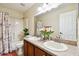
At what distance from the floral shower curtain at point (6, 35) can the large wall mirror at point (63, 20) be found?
1.28ft

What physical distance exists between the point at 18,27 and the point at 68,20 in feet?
2.35

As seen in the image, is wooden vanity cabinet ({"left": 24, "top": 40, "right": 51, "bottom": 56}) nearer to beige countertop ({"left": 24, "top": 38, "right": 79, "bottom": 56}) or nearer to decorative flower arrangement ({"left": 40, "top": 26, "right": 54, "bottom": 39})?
beige countertop ({"left": 24, "top": 38, "right": 79, "bottom": 56})

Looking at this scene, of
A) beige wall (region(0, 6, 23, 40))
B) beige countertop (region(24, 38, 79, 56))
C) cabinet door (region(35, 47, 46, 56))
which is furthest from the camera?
beige wall (region(0, 6, 23, 40))

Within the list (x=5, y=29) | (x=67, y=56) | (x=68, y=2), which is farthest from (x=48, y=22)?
(x=5, y=29)

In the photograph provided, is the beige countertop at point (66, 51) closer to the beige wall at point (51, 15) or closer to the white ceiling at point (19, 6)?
the beige wall at point (51, 15)

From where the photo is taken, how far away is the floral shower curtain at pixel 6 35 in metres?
1.41

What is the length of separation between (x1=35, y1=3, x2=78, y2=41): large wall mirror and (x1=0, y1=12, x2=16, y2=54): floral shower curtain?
390mm

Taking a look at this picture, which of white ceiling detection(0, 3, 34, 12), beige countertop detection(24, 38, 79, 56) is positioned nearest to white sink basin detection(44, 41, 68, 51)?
beige countertop detection(24, 38, 79, 56)

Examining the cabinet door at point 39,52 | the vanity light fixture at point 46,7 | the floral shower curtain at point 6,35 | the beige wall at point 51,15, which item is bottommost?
the cabinet door at point 39,52

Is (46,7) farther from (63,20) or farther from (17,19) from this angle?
(17,19)

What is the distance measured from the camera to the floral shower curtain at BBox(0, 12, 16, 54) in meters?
1.41

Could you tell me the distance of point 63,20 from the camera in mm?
1384

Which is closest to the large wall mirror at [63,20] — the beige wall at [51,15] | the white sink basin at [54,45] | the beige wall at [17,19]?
the beige wall at [51,15]

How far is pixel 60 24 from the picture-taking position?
141 cm
